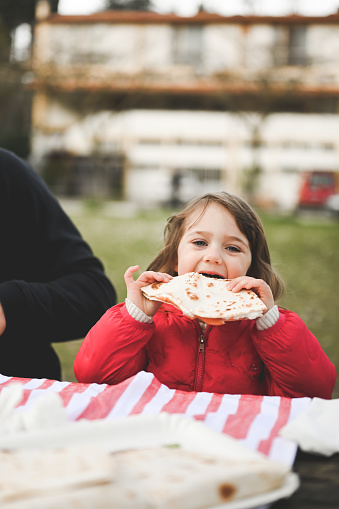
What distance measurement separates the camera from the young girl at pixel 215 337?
177cm

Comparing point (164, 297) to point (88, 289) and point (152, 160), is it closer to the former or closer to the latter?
point (88, 289)

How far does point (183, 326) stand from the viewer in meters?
1.98

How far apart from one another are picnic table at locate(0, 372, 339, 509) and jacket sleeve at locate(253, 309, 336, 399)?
33 centimetres

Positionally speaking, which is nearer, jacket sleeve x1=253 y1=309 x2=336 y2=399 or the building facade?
jacket sleeve x1=253 y1=309 x2=336 y2=399

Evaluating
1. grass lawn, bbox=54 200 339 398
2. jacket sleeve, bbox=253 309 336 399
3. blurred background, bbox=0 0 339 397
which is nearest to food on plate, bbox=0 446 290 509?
jacket sleeve, bbox=253 309 336 399

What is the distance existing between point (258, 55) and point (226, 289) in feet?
80.7

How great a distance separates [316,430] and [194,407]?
0.93 ft

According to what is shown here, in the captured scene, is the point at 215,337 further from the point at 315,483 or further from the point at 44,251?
the point at 315,483

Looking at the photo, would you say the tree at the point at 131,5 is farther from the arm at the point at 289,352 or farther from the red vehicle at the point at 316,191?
the arm at the point at 289,352

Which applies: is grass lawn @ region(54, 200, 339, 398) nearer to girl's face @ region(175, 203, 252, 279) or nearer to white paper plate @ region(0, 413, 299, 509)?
girl's face @ region(175, 203, 252, 279)

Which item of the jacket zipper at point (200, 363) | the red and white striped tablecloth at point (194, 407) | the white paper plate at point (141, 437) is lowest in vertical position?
the jacket zipper at point (200, 363)

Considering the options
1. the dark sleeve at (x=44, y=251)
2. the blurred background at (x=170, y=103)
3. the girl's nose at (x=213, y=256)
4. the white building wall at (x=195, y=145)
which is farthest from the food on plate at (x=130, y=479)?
the white building wall at (x=195, y=145)

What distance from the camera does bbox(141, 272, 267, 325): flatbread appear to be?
1646 millimetres

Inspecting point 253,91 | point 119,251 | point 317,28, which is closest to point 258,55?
point 253,91
